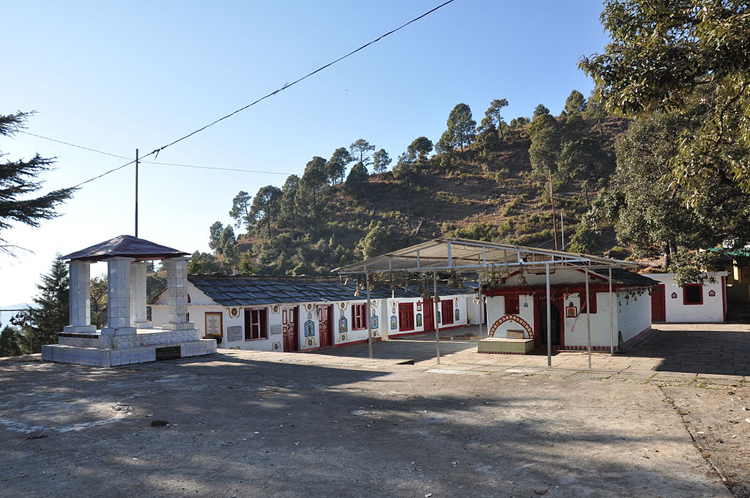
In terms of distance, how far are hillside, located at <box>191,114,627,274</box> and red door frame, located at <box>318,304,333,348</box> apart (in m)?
40.3

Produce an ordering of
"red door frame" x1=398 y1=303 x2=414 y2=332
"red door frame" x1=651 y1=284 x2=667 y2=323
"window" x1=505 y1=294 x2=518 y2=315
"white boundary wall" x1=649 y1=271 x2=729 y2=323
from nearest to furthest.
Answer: "window" x1=505 y1=294 x2=518 y2=315 → "red door frame" x1=398 y1=303 x2=414 y2=332 → "white boundary wall" x1=649 y1=271 x2=729 y2=323 → "red door frame" x1=651 y1=284 x2=667 y2=323

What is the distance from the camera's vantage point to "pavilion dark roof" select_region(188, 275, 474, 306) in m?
19.6

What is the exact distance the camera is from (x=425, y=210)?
276 feet

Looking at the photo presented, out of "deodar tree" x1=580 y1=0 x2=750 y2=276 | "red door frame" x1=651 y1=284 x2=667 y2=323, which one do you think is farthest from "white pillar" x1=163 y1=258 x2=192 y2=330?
"red door frame" x1=651 y1=284 x2=667 y2=323

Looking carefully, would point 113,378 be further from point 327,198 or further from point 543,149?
point 327,198

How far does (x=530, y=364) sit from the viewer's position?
14422 mm

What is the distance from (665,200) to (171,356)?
960 inches

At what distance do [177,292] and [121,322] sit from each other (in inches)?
72.9

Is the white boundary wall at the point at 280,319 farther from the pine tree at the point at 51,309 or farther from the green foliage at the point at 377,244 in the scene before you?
the green foliage at the point at 377,244

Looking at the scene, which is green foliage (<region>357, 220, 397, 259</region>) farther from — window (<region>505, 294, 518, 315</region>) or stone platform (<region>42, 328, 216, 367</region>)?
stone platform (<region>42, 328, 216, 367</region>)

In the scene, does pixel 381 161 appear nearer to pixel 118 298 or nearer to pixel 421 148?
pixel 421 148

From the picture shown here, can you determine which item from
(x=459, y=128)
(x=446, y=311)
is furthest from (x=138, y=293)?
(x=459, y=128)

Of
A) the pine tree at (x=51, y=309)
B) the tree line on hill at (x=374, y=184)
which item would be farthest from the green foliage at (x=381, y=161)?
the pine tree at (x=51, y=309)

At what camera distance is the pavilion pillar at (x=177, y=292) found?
50.5ft
